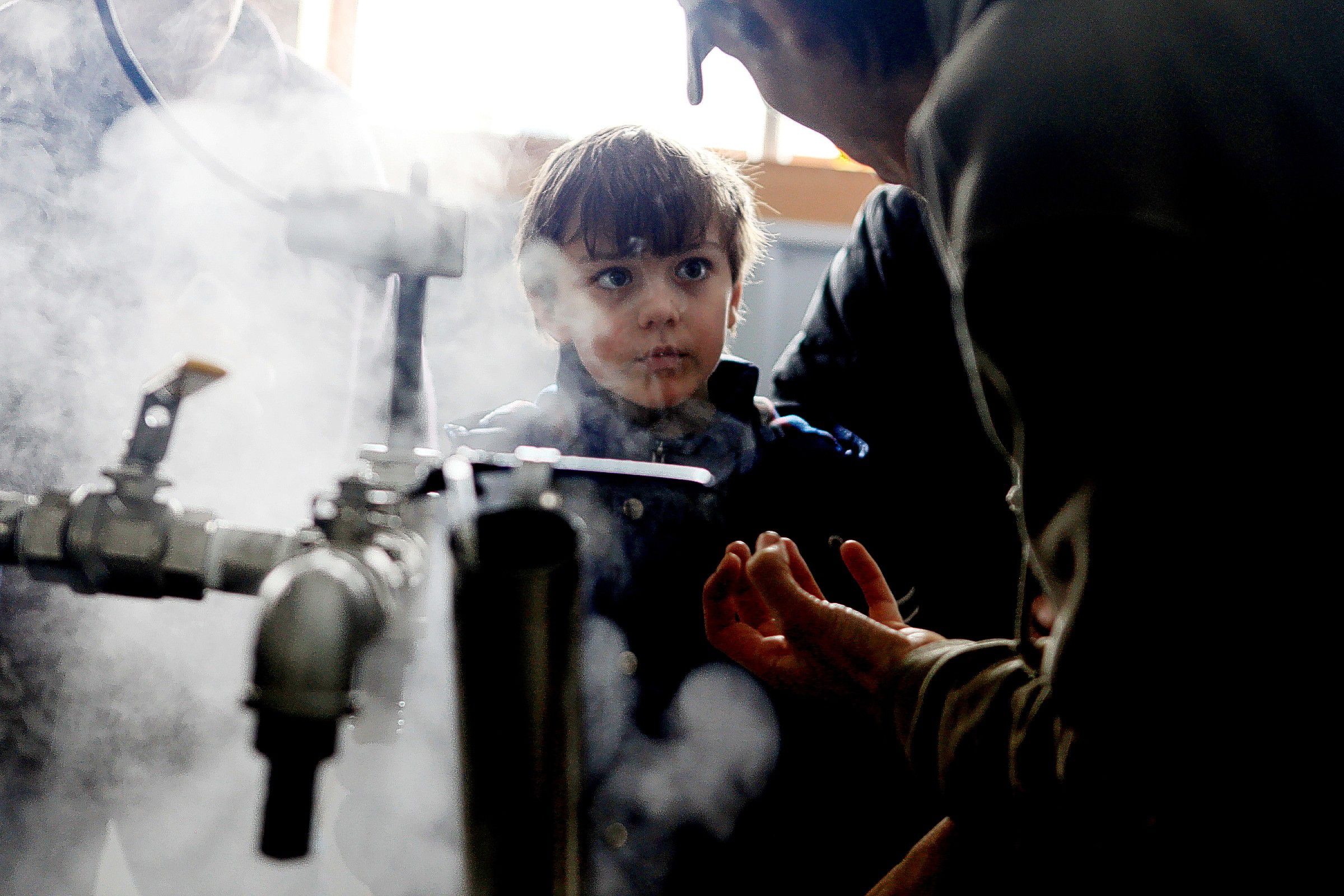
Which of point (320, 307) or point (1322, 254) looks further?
point (320, 307)

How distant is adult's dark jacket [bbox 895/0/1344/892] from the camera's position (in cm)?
61

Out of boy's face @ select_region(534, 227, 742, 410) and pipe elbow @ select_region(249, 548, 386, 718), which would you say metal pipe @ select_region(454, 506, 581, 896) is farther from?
boy's face @ select_region(534, 227, 742, 410)

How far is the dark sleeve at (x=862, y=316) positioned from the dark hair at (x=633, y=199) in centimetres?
26

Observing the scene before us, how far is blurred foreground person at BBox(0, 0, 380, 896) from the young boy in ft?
1.24

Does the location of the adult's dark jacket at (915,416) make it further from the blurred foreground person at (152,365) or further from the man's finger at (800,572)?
the blurred foreground person at (152,365)

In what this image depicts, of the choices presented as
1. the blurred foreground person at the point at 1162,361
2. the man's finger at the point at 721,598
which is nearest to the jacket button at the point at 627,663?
the man's finger at the point at 721,598

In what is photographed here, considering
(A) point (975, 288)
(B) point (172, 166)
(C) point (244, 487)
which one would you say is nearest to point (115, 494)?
(A) point (975, 288)

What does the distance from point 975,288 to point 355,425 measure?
1.07 m

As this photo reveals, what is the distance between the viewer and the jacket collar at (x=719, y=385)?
70.6 inches

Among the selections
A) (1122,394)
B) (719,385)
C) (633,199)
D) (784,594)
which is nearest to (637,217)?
(633,199)

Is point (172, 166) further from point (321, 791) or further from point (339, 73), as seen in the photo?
point (321, 791)

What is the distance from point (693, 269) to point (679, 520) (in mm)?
485

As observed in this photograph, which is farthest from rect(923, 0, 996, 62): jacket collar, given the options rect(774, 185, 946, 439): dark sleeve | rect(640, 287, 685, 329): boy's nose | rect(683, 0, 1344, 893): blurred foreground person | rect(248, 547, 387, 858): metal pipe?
rect(774, 185, 946, 439): dark sleeve

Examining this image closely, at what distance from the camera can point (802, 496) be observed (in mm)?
1766
